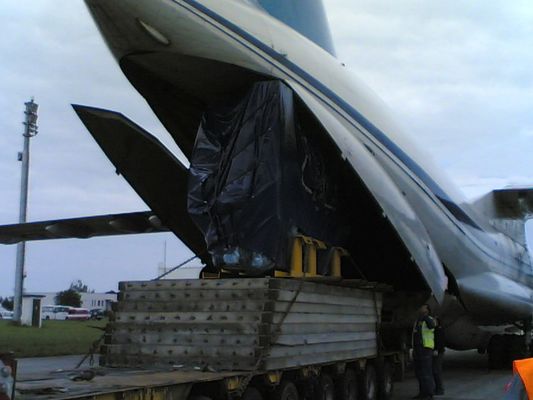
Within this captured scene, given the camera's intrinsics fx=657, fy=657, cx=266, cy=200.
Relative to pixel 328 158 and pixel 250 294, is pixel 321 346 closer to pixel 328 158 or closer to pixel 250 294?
pixel 250 294

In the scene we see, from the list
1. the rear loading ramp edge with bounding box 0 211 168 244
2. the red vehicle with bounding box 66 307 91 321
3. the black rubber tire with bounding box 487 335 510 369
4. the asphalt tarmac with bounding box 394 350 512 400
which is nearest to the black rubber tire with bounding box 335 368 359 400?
the asphalt tarmac with bounding box 394 350 512 400

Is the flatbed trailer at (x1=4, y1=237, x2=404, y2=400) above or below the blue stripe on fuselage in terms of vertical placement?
below

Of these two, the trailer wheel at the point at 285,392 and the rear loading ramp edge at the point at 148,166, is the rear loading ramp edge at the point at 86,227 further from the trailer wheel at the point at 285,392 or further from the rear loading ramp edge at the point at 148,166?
the trailer wheel at the point at 285,392

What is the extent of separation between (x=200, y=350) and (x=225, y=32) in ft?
13.2

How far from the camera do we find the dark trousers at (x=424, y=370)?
10.7 metres

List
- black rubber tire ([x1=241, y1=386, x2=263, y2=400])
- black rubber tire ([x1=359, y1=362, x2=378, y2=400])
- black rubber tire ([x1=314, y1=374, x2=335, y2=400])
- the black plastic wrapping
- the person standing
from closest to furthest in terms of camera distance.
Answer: black rubber tire ([x1=241, y1=386, x2=263, y2=400]) < black rubber tire ([x1=314, y1=374, x2=335, y2=400]) < the black plastic wrapping < black rubber tire ([x1=359, y1=362, x2=378, y2=400]) < the person standing

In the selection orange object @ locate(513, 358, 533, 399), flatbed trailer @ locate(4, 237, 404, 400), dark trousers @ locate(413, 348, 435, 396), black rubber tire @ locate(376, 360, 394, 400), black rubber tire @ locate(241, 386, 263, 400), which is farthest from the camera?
dark trousers @ locate(413, 348, 435, 396)

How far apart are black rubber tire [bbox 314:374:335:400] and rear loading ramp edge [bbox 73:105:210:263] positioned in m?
3.11

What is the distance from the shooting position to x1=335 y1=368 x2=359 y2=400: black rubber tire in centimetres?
871

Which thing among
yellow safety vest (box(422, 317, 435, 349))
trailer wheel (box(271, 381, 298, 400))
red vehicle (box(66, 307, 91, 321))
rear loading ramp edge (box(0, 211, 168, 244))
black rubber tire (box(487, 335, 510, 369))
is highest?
rear loading ramp edge (box(0, 211, 168, 244))

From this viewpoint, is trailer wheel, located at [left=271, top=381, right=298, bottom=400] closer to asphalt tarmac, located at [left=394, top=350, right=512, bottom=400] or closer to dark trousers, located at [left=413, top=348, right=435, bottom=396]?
dark trousers, located at [left=413, top=348, right=435, bottom=396]

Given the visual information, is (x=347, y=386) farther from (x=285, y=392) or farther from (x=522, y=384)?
(x=522, y=384)

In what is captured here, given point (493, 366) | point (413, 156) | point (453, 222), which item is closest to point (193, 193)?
point (413, 156)

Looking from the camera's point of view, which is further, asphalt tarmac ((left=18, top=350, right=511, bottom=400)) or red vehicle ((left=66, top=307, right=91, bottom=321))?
red vehicle ((left=66, top=307, right=91, bottom=321))
